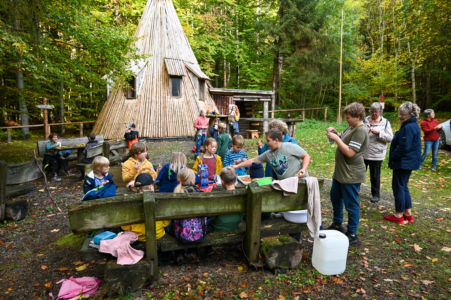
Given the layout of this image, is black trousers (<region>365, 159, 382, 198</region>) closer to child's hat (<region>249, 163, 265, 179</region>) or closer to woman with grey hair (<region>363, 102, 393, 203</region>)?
woman with grey hair (<region>363, 102, 393, 203</region>)

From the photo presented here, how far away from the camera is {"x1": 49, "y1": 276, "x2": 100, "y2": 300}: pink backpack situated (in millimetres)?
2729

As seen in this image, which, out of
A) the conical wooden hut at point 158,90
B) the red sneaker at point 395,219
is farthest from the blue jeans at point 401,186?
the conical wooden hut at point 158,90

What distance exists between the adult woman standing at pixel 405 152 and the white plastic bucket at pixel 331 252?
213 centimetres

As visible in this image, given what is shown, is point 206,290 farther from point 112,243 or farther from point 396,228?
point 396,228

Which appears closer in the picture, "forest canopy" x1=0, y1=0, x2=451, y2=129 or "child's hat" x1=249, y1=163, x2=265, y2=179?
"child's hat" x1=249, y1=163, x2=265, y2=179

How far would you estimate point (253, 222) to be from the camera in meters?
2.98

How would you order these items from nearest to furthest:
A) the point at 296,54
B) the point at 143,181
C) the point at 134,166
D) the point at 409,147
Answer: the point at 143,181, the point at 134,166, the point at 409,147, the point at 296,54

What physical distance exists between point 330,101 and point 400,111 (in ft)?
90.5

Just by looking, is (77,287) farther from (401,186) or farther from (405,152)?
(405,152)

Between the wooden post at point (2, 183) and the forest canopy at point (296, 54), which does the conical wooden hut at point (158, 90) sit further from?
the wooden post at point (2, 183)

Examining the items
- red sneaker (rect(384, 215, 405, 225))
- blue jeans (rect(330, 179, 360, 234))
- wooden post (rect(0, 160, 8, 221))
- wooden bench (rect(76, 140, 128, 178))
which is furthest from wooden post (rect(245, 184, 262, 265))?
wooden bench (rect(76, 140, 128, 178))

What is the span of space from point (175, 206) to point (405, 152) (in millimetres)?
4046

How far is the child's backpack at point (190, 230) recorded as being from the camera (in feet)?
9.53

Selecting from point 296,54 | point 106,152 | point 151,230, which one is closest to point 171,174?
point 151,230
